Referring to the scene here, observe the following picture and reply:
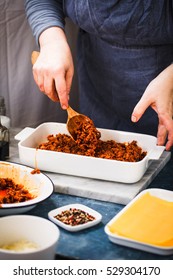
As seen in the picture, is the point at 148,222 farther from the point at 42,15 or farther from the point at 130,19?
the point at 42,15

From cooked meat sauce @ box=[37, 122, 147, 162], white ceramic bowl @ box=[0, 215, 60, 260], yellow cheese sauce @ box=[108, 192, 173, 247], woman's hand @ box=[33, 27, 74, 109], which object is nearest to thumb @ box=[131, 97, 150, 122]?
cooked meat sauce @ box=[37, 122, 147, 162]

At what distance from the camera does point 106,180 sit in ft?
6.71

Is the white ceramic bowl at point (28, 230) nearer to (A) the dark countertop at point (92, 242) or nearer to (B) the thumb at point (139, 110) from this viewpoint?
(A) the dark countertop at point (92, 242)

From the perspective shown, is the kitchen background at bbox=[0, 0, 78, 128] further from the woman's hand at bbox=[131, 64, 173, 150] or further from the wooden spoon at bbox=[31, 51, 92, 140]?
the woman's hand at bbox=[131, 64, 173, 150]

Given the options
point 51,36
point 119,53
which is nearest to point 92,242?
point 51,36

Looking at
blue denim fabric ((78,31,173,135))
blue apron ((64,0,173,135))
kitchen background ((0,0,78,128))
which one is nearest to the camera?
blue apron ((64,0,173,135))

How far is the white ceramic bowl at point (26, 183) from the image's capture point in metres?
1.76

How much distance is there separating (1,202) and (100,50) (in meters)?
1.02

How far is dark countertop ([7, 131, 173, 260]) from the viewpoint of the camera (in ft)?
5.29

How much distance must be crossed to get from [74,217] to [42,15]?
100cm

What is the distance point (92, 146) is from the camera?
211 cm

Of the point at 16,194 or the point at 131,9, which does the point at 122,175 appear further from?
the point at 131,9

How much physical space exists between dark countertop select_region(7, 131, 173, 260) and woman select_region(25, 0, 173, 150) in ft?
1.23

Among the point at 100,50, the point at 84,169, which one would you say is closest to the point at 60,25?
the point at 100,50
